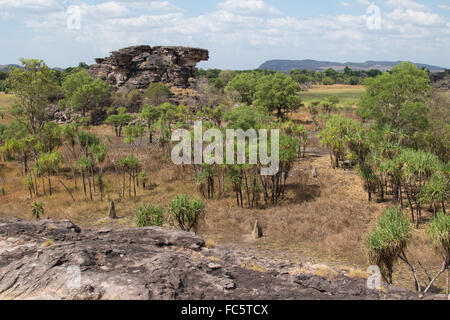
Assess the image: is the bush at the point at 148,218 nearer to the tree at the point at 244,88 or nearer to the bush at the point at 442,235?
the bush at the point at 442,235

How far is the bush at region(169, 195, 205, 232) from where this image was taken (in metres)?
16.0

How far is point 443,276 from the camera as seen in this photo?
44.0 feet

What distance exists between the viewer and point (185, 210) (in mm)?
16062

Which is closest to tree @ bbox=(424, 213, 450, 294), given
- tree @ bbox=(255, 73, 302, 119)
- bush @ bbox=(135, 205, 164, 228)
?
bush @ bbox=(135, 205, 164, 228)

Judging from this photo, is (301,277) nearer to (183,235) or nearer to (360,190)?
(183,235)

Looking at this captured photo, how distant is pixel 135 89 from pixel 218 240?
47.8m

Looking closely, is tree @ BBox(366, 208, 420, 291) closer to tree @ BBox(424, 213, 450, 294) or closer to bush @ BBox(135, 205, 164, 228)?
tree @ BBox(424, 213, 450, 294)

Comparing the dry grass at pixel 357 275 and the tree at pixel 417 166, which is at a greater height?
the tree at pixel 417 166

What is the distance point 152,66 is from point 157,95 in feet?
41.5

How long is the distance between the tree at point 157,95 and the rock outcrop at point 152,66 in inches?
290

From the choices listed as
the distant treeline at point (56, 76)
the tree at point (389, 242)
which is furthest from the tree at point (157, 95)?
the tree at point (389, 242)

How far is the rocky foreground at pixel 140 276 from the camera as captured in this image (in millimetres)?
8750

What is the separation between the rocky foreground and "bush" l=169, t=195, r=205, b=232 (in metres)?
3.54

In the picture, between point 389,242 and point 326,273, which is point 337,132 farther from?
point 326,273
